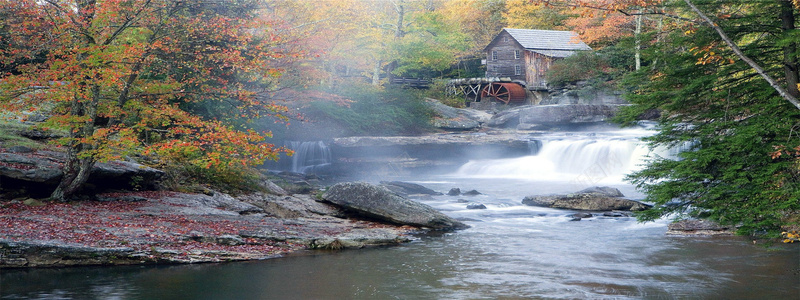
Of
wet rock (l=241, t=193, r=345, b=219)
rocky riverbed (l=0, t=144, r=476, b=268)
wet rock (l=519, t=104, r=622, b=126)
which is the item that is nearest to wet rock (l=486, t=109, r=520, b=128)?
wet rock (l=519, t=104, r=622, b=126)

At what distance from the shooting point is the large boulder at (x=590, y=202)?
15539 mm

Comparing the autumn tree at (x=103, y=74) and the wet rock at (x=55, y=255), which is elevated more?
the autumn tree at (x=103, y=74)

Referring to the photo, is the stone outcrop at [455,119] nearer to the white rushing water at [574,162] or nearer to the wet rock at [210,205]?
the white rushing water at [574,162]

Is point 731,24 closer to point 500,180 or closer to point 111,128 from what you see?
point 111,128

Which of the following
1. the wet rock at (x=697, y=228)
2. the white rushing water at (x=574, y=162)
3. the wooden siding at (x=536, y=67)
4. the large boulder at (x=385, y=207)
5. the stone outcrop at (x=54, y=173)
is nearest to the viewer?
the stone outcrop at (x=54, y=173)

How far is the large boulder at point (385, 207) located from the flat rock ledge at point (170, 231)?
0.81 ft

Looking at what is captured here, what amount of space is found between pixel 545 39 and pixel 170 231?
38.0 m

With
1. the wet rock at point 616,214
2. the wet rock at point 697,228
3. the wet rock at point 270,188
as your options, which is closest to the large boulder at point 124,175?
the wet rock at point 270,188

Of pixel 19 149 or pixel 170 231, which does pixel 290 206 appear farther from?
pixel 19 149

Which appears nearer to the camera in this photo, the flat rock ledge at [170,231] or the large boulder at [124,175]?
the flat rock ledge at [170,231]

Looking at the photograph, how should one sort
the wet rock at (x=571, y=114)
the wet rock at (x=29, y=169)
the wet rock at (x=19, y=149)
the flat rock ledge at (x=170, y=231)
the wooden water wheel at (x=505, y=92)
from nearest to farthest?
the flat rock ledge at (x=170, y=231), the wet rock at (x=29, y=169), the wet rock at (x=19, y=149), the wet rock at (x=571, y=114), the wooden water wheel at (x=505, y=92)

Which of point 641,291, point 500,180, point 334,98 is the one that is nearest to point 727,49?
point 641,291

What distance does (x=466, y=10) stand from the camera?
2035 inches

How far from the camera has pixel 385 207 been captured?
13.1 m
